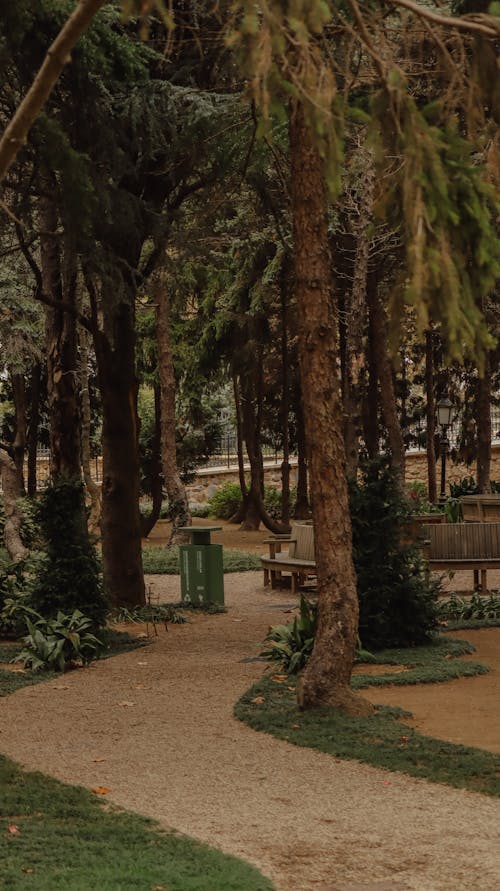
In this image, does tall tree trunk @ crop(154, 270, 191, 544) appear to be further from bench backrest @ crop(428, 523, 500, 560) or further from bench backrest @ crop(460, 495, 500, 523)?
bench backrest @ crop(428, 523, 500, 560)

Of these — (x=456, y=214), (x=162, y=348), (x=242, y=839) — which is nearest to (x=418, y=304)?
(x=456, y=214)

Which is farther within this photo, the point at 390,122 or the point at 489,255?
the point at 390,122

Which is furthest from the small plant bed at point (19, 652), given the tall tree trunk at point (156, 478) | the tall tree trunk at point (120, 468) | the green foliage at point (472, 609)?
the tall tree trunk at point (156, 478)

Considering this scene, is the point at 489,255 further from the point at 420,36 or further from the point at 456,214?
the point at 420,36

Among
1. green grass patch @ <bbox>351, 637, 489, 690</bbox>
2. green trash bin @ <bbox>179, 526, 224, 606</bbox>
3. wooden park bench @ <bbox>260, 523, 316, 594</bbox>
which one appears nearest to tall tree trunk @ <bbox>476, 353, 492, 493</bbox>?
wooden park bench @ <bbox>260, 523, 316, 594</bbox>

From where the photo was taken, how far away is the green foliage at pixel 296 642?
36.6 ft

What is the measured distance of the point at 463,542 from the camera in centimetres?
1659

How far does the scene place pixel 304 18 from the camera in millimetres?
5809

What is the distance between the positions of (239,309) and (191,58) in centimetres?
1284

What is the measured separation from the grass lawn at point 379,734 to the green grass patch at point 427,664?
11 mm

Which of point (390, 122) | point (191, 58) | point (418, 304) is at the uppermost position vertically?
point (191, 58)

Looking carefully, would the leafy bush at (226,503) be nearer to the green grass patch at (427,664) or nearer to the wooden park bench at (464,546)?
the wooden park bench at (464,546)

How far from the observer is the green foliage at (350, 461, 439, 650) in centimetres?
1223

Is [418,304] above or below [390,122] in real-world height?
below
